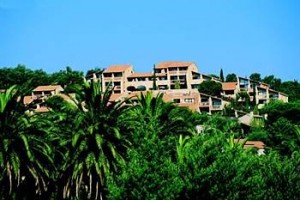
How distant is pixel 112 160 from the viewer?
143ft

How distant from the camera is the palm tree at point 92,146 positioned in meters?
42.3

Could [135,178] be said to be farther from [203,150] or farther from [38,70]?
[38,70]

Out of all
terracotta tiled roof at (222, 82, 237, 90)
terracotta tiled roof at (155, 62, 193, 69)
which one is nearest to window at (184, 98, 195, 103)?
terracotta tiled roof at (222, 82, 237, 90)

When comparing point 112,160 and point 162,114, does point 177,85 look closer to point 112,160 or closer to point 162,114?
point 162,114

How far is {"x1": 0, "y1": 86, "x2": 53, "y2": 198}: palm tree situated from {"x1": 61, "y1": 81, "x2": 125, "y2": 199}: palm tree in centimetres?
175

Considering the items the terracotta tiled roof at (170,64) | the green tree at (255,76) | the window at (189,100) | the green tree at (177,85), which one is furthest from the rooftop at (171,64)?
the green tree at (255,76)

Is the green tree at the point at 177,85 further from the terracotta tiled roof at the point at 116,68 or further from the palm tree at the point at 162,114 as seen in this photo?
the palm tree at the point at 162,114

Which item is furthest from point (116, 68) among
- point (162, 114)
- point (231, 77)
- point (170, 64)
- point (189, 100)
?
point (162, 114)

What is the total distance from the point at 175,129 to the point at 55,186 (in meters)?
11.1

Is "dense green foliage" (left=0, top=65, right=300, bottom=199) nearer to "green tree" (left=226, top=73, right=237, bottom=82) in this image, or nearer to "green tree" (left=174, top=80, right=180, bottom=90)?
"green tree" (left=174, top=80, right=180, bottom=90)

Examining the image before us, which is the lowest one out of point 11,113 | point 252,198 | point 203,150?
point 252,198

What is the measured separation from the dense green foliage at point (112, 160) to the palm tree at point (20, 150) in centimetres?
6

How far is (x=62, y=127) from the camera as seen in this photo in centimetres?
4434

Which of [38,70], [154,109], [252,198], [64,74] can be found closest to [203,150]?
[252,198]
